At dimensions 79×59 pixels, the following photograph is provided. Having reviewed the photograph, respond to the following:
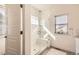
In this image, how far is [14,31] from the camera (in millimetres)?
1606

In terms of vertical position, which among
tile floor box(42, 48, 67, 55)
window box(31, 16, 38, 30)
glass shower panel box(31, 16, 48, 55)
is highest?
window box(31, 16, 38, 30)

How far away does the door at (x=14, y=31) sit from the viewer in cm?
157

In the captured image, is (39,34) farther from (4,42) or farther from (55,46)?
(4,42)

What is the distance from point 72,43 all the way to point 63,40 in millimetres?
139

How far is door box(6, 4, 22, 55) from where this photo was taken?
5.15ft

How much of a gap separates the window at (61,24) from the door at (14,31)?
0.59 metres

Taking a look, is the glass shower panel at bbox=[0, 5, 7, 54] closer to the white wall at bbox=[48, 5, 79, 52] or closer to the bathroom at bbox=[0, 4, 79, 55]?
the bathroom at bbox=[0, 4, 79, 55]

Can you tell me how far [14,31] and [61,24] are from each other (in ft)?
2.46

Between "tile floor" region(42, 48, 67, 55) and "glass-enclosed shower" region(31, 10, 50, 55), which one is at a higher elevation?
"glass-enclosed shower" region(31, 10, 50, 55)

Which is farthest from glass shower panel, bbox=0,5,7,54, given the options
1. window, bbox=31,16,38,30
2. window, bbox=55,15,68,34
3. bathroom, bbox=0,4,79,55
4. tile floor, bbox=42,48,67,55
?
window, bbox=55,15,68,34

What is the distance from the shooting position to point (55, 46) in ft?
5.16

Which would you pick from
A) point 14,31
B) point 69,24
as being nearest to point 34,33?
point 14,31

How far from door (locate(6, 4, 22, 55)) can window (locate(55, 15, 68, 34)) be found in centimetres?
59

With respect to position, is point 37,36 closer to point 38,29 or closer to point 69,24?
point 38,29
